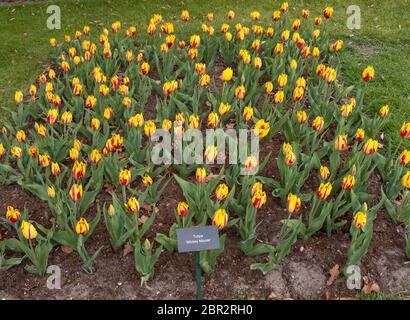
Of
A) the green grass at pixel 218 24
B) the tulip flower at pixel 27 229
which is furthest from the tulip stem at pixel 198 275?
the green grass at pixel 218 24

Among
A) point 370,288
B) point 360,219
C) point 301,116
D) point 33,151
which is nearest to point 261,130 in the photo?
point 301,116

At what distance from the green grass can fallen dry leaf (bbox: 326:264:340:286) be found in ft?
5.86

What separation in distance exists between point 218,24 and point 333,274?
4772 millimetres

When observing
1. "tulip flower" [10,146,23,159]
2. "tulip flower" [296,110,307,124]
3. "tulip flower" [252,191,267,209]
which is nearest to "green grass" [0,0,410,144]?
"tulip flower" [296,110,307,124]

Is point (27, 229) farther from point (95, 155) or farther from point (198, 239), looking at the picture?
point (198, 239)

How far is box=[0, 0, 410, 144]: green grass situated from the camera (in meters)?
5.62

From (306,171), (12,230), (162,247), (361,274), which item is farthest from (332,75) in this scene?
(12,230)

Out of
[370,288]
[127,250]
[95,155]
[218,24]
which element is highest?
[218,24]

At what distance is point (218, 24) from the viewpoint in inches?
286

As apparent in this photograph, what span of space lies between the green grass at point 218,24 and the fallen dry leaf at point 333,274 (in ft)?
5.86

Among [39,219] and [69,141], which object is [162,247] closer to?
[39,219]

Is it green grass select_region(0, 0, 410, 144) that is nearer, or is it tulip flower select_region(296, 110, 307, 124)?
tulip flower select_region(296, 110, 307, 124)

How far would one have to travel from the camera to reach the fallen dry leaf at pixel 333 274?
326 cm

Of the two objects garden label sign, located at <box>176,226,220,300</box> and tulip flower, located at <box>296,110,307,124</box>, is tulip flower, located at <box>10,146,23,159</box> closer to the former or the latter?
garden label sign, located at <box>176,226,220,300</box>
